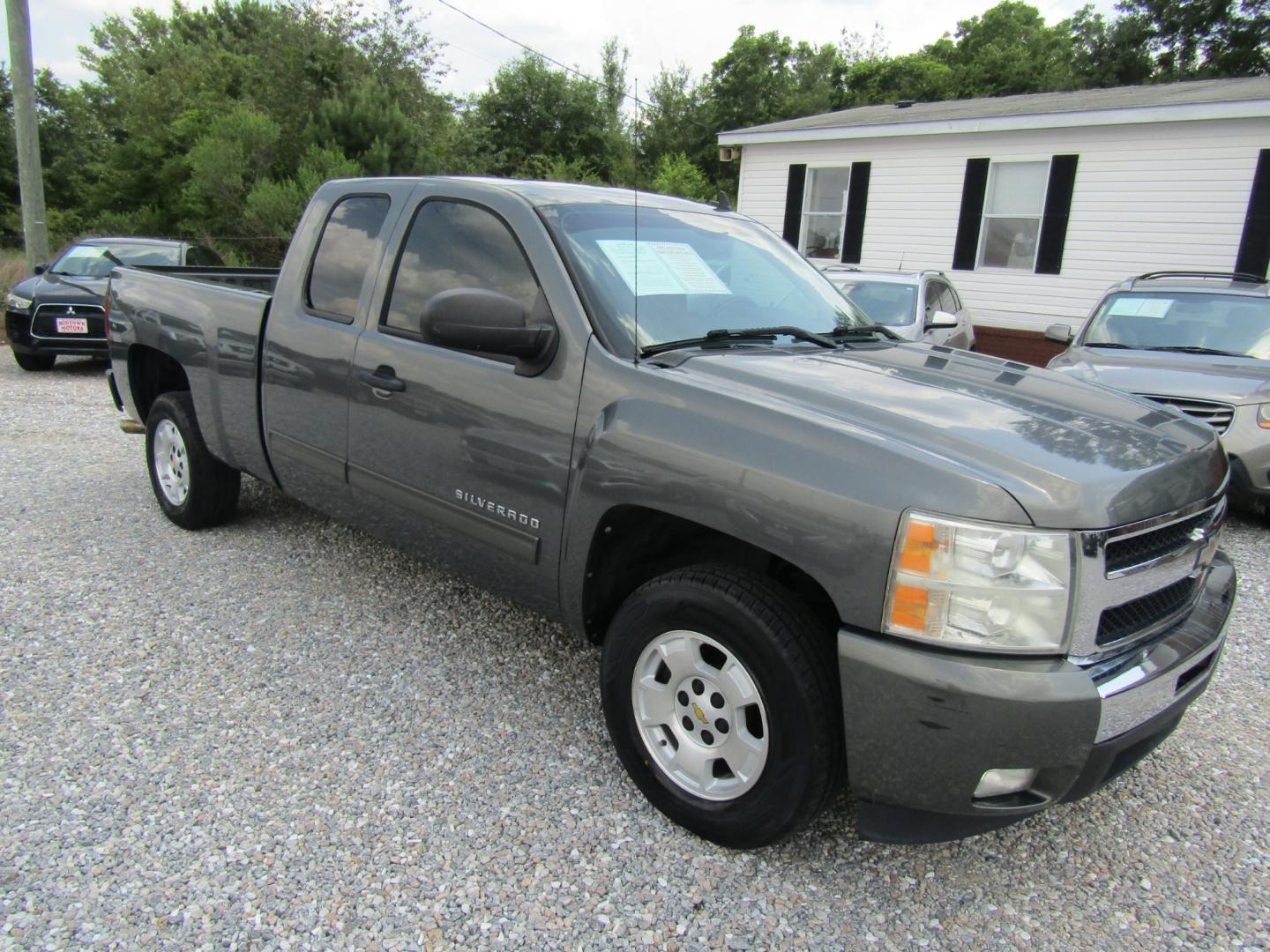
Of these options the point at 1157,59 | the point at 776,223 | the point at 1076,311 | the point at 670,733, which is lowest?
the point at 670,733

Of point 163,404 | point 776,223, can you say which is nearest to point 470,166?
point 776,223

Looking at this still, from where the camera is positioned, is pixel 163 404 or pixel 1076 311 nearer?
pixel 163 404

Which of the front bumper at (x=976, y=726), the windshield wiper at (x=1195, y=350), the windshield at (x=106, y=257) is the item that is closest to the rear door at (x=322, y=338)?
the front bumper at (x=976, y=726)

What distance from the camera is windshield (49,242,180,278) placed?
34.3ft

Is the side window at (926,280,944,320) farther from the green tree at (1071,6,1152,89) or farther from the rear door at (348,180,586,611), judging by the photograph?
the green tree at (1071,6,1152,89)

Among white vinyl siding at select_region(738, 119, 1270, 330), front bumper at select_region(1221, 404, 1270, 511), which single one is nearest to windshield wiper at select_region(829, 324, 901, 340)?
front bumper at select_region(1221, 404, 1270, 511)

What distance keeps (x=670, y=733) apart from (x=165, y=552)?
10.9 ft

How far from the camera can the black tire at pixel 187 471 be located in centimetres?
469

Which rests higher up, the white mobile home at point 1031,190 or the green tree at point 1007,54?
the green tree at point 1007,54

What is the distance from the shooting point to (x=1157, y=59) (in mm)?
34125

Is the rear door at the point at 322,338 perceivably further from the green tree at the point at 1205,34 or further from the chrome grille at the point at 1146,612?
the green tree at the point at 1205,34

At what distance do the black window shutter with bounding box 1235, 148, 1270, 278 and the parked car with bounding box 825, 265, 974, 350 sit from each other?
4779 mm

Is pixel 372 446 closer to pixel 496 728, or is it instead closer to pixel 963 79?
pixel 496 728

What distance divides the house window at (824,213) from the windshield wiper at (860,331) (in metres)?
11.9
